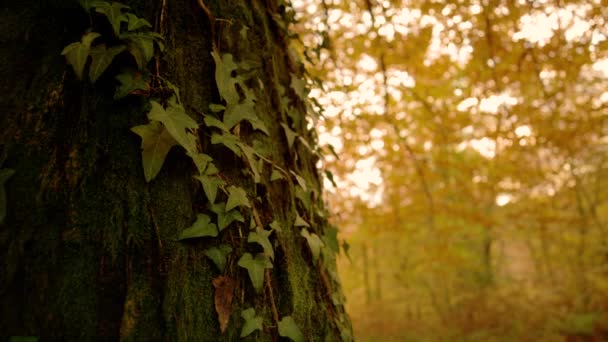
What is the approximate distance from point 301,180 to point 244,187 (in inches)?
12.0

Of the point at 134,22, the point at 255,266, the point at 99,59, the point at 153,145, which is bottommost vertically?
the point at 255,266

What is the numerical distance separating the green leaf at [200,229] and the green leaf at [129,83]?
1.32 feet

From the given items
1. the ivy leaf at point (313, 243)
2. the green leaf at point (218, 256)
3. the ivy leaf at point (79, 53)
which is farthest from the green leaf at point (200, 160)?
the ivy leaf at point (313, 243)

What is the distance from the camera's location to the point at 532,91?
7492mm

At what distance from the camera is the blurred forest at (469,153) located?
3635 millimetres

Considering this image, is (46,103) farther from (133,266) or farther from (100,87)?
(133,266)

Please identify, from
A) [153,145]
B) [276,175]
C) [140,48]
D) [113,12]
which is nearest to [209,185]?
[153,145]

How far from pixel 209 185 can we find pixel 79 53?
49 cm

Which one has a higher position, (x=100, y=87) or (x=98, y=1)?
(x=98, y=1)

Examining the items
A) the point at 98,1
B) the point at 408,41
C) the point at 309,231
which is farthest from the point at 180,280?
the point at 408,41

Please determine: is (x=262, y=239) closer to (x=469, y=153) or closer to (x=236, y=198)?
(x=236, y=198)

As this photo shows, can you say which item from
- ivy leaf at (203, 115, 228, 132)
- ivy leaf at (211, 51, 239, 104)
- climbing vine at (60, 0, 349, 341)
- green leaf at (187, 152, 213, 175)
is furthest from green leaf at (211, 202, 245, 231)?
ivy leaf at (211, 51, 239, 104)

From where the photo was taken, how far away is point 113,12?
39.8 inches

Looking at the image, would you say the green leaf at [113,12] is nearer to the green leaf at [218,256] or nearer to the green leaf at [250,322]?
the green leaf at [218,256]
